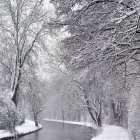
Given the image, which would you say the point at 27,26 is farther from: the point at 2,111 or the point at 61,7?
the point at 61,7

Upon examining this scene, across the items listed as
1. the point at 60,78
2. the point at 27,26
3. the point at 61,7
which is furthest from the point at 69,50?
the point at 60,78

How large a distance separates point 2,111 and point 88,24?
1103 cm

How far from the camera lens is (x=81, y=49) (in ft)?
26.9

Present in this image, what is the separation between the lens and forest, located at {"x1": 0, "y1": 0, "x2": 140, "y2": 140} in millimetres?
7523

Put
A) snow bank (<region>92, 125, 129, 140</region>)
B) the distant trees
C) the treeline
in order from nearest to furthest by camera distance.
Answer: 1. the treeline
2. snow bank (<region>92, 125, 129, 140</region>)
3. the distant trees

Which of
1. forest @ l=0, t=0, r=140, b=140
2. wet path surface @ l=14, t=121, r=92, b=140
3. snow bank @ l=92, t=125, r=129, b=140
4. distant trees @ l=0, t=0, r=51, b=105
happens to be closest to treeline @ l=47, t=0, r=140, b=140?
forest @ l=0, t=0, r=140, b=140

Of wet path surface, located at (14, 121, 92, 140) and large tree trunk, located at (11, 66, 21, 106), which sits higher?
large tree trunk, located at (11, 66, 21, 106)

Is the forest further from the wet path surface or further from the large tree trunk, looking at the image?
the wet path surface

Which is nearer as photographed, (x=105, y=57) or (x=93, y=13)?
(x=105, y=57)

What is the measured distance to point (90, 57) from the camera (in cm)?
795

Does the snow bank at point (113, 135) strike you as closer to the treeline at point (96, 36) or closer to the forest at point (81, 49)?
the forest at point (81, 49)

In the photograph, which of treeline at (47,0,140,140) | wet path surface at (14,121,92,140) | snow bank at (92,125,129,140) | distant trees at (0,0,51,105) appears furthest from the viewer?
wet path surface at (14,121,92,140)

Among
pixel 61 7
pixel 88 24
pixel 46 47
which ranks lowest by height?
pixel 88 24

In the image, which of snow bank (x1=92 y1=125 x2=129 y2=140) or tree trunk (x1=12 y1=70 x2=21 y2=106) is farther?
tree trunk (x1=12 y1=70 x2=21 y2=106)
